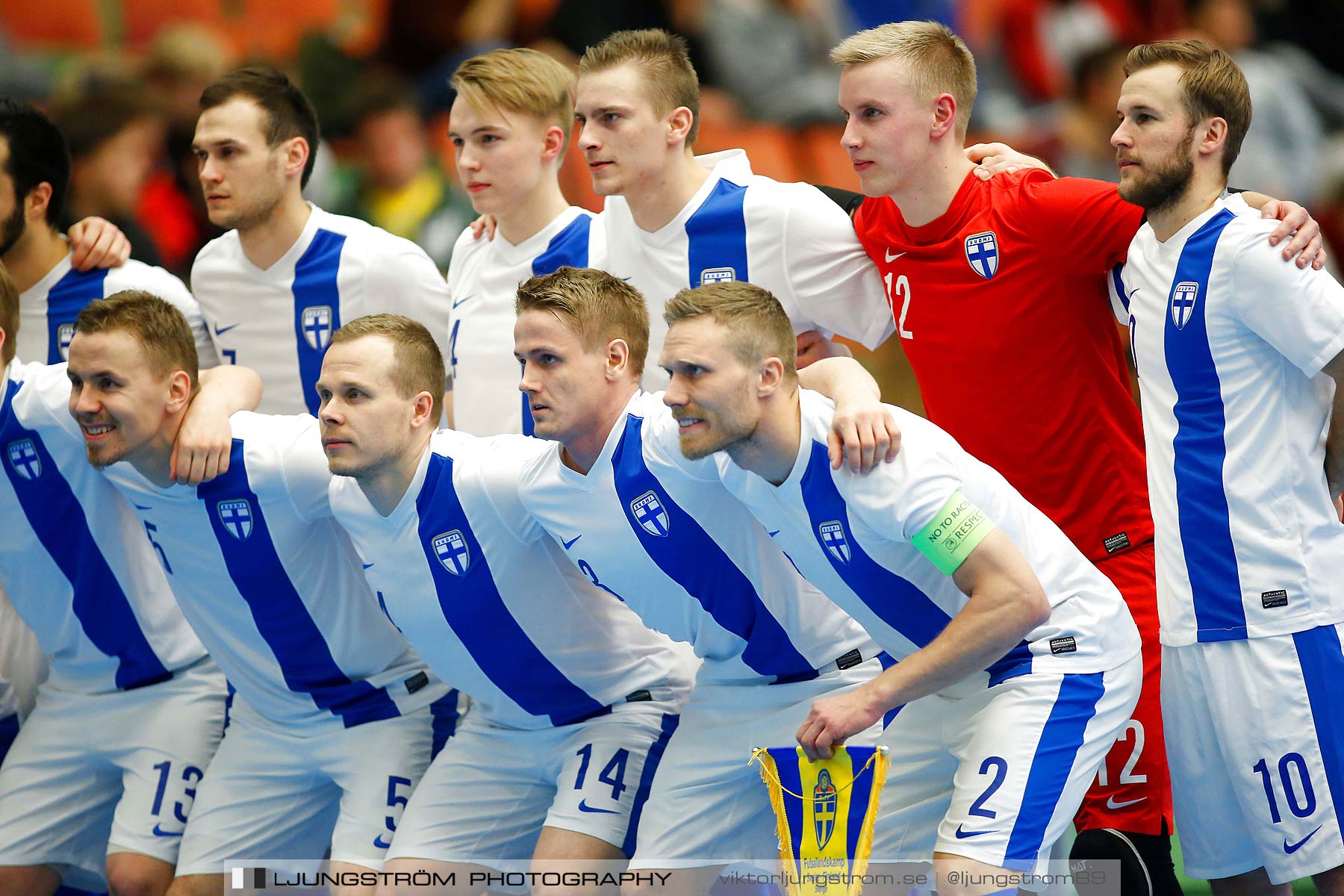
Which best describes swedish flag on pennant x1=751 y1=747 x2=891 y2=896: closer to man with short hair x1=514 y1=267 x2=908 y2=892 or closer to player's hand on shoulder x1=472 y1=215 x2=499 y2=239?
man with short hair x1=514 y1=267 x2=908 y2=892

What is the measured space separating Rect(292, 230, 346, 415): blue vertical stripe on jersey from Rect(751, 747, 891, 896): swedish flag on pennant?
2719 mm

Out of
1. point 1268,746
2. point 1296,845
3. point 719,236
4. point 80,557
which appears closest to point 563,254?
point 719,236

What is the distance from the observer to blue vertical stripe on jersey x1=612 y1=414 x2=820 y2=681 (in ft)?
14.6

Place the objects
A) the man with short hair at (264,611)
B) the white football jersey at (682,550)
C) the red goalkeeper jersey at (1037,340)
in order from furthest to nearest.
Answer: the man with short hair at (264,611) → the red goalkeeper jersey at (1037,340) → the white football jersey at (682,550)

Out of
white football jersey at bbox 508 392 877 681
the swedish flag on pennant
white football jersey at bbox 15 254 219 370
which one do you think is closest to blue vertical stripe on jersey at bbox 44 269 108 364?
white football jersey at bbox 15 254 219 370

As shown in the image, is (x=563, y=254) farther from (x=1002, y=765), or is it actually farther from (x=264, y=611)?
(x=1002, y=765)

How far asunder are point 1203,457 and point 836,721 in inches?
53.7

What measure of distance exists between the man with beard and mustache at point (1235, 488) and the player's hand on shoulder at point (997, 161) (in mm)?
449

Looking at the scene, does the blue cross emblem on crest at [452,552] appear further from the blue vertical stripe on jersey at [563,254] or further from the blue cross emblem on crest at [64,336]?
the blue cross emblem on crest at [64,336]

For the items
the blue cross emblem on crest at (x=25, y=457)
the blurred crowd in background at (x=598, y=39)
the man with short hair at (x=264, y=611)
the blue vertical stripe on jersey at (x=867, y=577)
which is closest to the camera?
the blue vertical stripe on jersey at (x=867, y=577)

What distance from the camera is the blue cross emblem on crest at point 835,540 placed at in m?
4.04

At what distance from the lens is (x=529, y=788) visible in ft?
16.3

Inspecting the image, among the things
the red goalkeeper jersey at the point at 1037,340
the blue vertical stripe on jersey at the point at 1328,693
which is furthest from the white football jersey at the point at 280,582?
the blue vertical stripe on jersey at the point at 1328,693

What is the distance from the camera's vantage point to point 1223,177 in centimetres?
434
